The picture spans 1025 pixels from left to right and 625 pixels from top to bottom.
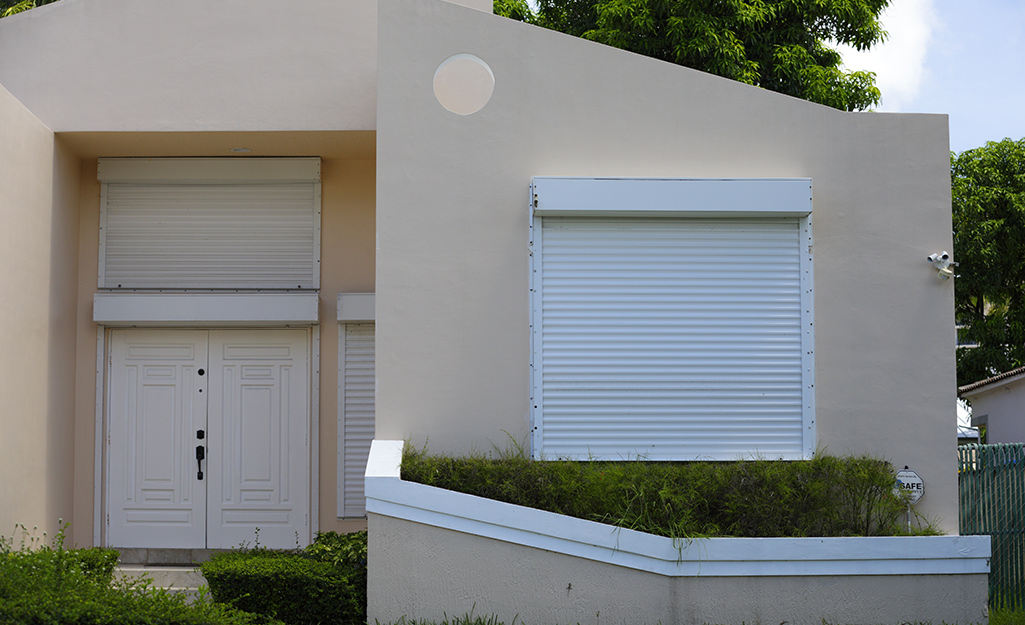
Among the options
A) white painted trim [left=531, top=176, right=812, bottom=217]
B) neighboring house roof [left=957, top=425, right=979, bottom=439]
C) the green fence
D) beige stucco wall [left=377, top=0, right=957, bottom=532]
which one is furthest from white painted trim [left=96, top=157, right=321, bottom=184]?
neighboring house roof [left=957, top=425, right=979, bottom=439]

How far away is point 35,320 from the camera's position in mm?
9000

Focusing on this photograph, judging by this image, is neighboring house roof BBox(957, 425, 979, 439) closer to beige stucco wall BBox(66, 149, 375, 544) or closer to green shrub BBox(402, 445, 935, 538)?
green shrub BBox(402, 445, 935, 538)

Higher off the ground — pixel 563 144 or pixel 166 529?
pixel 563 144

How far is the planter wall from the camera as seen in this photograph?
21.9 feet

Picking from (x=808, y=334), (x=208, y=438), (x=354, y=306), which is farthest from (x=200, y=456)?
(x=808, y=334)

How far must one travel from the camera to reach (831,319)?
7.80 meters

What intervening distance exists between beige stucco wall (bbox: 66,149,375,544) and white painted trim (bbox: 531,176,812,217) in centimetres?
310

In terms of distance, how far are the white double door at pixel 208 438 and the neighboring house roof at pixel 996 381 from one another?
1419cm

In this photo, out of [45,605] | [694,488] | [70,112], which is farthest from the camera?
[70,112]

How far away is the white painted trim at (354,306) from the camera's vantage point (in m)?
9.93

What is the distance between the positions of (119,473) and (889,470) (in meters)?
7.49

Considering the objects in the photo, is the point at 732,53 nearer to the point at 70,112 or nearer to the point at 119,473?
the point at 70,112

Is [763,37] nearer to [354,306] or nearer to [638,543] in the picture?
[354,306]

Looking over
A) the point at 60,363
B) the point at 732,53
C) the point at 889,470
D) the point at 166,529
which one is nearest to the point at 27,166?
the point at 60,363
